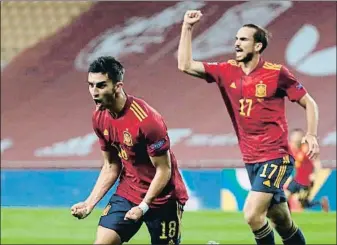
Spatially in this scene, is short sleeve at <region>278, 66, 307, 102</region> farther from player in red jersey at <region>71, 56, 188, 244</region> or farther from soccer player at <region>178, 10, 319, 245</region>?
player in red jersey at <region>71, 56, 188, 244</region>

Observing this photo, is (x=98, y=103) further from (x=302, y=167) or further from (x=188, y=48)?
(x=302, y=167)

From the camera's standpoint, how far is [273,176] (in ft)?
22.4

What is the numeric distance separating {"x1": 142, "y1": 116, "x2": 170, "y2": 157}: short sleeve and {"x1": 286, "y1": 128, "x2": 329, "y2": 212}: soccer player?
7.89 m

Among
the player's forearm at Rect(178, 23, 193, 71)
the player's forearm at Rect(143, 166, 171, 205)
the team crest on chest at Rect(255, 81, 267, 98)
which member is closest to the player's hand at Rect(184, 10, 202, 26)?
the player's forearm at Rect(178, 23, 193, 71)

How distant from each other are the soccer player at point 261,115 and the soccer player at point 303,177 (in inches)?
253

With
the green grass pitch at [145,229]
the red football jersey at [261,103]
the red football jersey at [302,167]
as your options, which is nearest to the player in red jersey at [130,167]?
the red football jersey at [261,103]

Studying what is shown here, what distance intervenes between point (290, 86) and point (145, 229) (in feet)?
19.0

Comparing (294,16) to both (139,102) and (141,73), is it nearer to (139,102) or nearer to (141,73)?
(141,73)

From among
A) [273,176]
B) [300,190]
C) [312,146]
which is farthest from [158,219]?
[300,190]

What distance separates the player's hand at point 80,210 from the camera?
18.1 ft

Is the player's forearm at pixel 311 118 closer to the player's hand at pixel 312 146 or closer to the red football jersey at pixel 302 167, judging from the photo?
the player's hand at pixel 312 146

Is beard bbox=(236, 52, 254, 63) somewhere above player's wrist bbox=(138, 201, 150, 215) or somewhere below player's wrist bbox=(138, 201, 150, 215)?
above

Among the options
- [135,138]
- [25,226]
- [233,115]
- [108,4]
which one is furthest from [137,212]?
[108,4]

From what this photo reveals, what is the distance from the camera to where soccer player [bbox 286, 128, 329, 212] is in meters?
13.4
